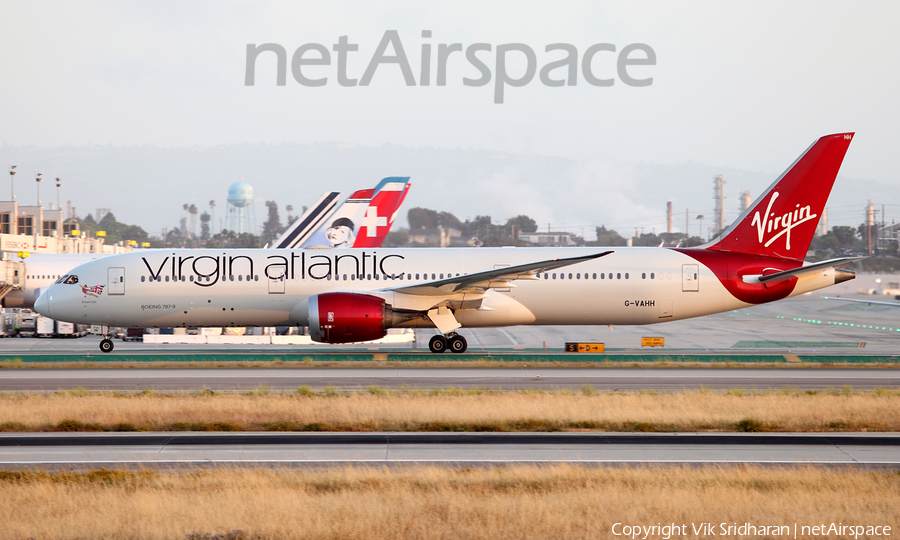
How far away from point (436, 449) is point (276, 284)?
59.8 feet

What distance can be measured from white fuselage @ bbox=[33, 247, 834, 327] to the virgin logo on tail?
7.58ft

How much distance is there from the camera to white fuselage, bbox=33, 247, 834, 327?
3078cm

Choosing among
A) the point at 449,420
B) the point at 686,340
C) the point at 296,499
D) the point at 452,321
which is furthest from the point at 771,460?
the point at 686,340

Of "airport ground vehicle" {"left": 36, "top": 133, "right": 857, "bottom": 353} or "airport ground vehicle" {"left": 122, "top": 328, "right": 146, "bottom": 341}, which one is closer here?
"airport ground vehicle" {"left": 36, "top": 133, "right": 857, "bottom": 353}

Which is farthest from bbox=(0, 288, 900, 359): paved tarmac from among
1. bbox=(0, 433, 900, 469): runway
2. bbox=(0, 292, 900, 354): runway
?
bbox=(0, 433, 900, 469): runway

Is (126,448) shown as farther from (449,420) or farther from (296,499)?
(449,420)

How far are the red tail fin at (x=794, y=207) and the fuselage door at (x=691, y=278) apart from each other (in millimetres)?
1724

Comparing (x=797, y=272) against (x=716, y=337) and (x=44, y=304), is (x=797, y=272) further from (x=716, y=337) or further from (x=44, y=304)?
(x=44, y=304)

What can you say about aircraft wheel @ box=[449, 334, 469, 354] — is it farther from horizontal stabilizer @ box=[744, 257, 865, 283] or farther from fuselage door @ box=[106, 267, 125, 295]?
fuselage door @ box=[106, 267, 125, 295]

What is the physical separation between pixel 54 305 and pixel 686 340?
2948 cm

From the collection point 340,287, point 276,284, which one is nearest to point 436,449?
point 340,287

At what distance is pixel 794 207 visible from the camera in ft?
102

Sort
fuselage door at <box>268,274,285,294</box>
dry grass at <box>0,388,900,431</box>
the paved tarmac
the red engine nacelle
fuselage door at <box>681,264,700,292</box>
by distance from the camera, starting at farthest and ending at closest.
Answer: the paved tarmac
fuselage door at <box>681,264,700,292</box>
fuselage door at <box>268,274,285,294</box>
the red engine nacelle
dry grass at <box>0,388,900,431</box>

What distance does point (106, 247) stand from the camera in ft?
293
